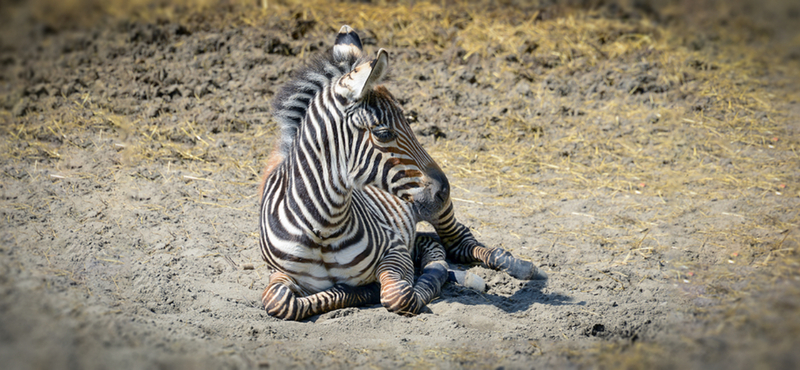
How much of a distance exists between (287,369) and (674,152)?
7.21 meters

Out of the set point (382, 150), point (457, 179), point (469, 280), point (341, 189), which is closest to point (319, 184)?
point (341, 189)


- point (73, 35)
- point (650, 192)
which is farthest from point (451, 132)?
point (73, 35)

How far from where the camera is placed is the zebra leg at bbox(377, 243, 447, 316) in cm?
419

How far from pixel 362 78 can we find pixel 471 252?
2715 millimetres

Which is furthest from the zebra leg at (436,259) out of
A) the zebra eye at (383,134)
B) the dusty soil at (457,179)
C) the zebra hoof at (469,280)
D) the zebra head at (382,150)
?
the zebra eye at (383,134)

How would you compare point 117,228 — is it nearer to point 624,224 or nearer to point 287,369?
point 287,369

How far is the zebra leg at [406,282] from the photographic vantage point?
13.7 feet

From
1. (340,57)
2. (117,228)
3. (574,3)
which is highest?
(574,3)

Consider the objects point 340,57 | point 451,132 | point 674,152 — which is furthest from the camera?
point 451,132

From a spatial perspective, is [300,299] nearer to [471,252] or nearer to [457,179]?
[471,252]

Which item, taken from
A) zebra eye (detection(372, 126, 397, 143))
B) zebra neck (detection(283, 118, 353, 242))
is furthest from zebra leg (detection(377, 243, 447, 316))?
zebra eye (detection(372, 126, 397, 143))

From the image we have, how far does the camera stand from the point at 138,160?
725 cm

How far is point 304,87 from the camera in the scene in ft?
13.6

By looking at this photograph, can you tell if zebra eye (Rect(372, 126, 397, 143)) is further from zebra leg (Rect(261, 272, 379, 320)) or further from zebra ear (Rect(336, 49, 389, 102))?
zebra leg (Rect(261, 272, 379, 320))
